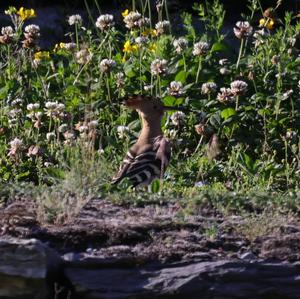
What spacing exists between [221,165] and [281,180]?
1.57 ft

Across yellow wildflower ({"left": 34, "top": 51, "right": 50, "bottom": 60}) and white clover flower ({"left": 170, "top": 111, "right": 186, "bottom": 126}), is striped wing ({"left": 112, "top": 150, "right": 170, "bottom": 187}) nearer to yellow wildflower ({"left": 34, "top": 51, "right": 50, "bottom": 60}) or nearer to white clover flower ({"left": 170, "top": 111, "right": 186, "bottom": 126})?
white clover flower ({"left": 170, "top": 111, "right": 186, "bottom": 126})

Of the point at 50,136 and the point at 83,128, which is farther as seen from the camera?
the point at 50,136

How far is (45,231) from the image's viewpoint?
18.4ft

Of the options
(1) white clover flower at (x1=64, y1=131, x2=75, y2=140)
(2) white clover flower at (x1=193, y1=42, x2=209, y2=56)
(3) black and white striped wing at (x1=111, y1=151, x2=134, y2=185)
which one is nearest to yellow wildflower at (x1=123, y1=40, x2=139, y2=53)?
(2) white clover flower at (x1=193, y1=42, x2=209, y2=56)

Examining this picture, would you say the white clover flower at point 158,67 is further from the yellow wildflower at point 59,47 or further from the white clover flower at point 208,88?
the yellow wildflower at point 59,47

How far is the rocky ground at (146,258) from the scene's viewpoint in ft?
17.1

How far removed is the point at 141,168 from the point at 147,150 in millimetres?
340

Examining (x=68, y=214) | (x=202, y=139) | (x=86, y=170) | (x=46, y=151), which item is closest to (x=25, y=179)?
(x=46, y=151)

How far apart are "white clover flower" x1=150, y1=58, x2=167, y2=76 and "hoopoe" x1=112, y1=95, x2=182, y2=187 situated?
0.42 metres

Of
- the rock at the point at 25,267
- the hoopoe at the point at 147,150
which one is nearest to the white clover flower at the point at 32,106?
the hoopoe at the point at 147,150

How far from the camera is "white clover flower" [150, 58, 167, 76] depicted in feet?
30.1

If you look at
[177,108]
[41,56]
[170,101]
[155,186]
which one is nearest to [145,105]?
[177,108]

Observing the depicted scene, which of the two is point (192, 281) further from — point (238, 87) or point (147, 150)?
point (238, 87)

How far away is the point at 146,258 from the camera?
17.6 feet
